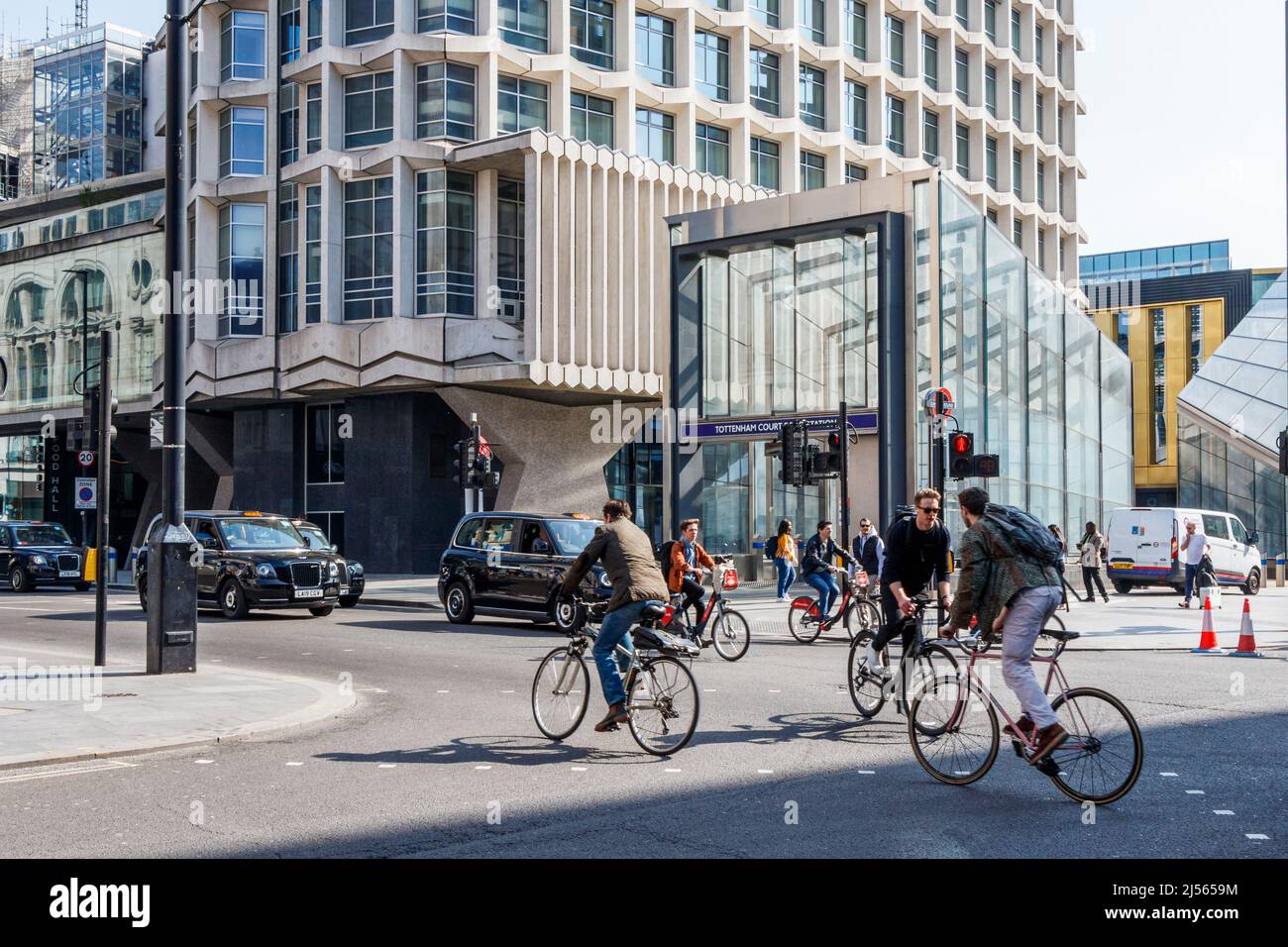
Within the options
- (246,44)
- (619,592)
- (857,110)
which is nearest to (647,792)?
(619,592)

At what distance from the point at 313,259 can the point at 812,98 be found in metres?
19.9

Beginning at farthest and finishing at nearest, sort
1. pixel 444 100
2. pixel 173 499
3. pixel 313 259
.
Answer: pixel 313 259
pixel 444 100
pixel 173 499

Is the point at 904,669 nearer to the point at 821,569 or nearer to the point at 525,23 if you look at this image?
the point at 821,569

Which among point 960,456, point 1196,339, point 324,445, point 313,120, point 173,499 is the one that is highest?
point 313,120

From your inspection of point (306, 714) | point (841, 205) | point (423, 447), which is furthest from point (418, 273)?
point (306, 714)

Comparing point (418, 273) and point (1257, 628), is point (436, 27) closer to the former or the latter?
point (418, 273)

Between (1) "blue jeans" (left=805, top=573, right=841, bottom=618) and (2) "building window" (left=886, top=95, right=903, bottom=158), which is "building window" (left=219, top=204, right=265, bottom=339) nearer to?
(2) "building window" (left=886, top=95, right=903, bottom=158)

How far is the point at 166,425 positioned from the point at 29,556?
21.3 metres

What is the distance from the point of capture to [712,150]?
44781 millimetres

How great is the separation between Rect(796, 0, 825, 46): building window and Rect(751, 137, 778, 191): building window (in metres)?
4.59

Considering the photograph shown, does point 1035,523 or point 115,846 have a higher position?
point 1035,523

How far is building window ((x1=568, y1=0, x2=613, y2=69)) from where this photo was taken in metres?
41.0

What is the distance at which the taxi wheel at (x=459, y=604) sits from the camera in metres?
21.2

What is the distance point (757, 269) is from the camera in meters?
32.6
